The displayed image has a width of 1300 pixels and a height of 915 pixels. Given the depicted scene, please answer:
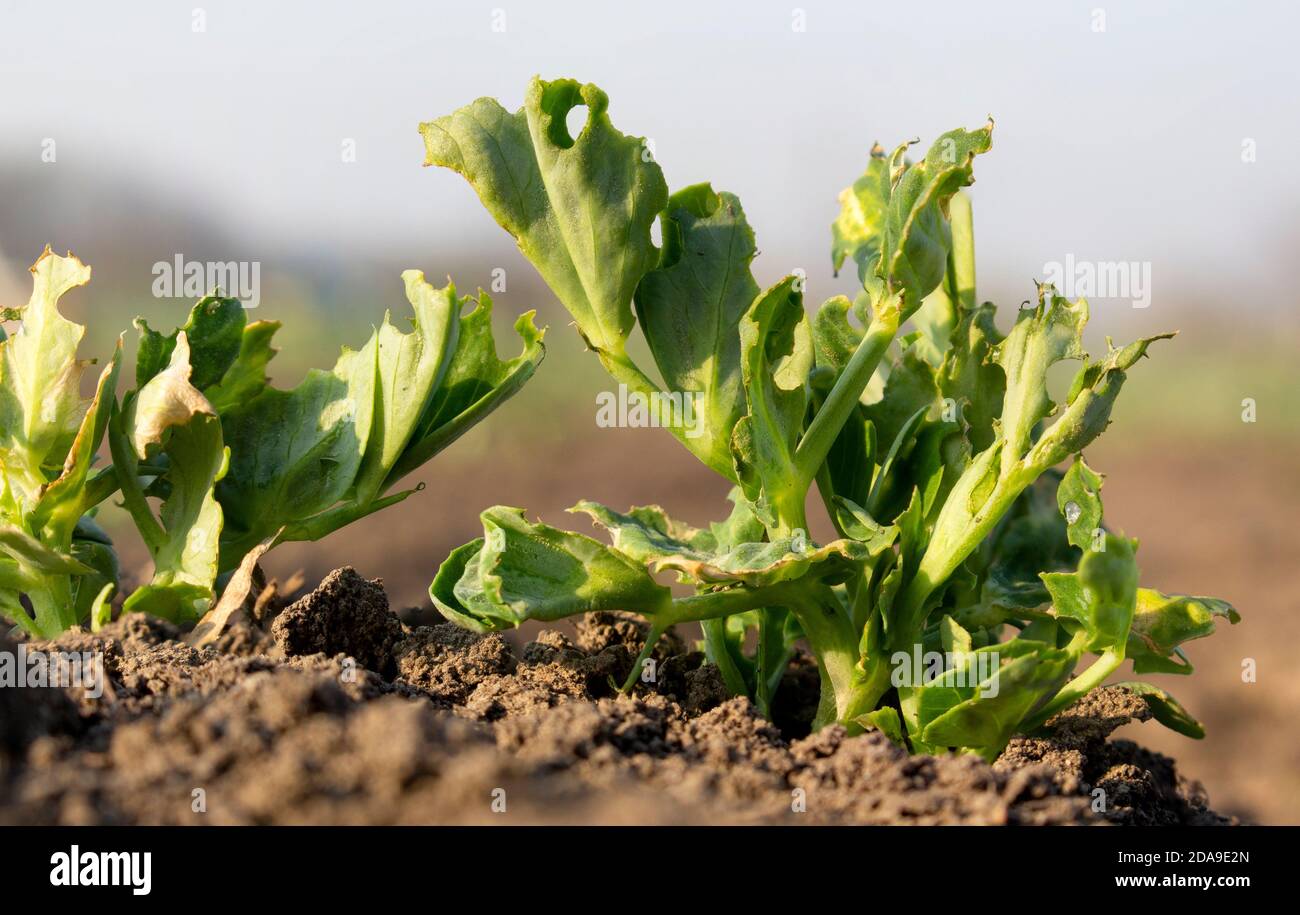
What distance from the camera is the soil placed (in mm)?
1077

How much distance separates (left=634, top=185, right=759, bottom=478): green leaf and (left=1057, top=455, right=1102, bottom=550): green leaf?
434 mm

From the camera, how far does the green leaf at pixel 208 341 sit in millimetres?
1838

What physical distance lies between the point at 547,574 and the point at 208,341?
74cm

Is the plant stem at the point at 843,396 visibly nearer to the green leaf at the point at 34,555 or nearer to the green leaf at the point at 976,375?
the green leaf at the point at 976,375

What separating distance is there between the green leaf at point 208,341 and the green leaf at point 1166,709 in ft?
4.74

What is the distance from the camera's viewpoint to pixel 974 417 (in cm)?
179

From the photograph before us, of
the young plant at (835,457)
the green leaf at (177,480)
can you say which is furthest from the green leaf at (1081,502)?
the green leaf at (177,480)
